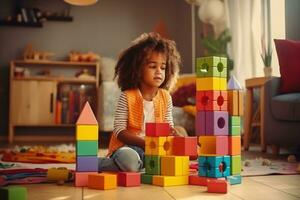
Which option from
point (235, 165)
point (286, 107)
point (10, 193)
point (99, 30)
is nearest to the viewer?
point (10, 193)

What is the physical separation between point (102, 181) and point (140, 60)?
25.2 inches

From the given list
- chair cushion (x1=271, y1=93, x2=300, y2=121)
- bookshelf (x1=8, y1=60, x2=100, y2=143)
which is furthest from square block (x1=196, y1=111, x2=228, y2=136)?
bookshelf (x1=8, y1=60, x2=100, y2=143)

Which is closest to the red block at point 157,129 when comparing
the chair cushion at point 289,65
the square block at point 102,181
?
the square block at point 102,181

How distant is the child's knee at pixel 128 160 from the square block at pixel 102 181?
0.19 meters

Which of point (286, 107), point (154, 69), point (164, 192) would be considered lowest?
point (164, 192)

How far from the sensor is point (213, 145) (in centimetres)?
160

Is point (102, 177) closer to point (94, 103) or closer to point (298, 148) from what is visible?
point (298, 148)

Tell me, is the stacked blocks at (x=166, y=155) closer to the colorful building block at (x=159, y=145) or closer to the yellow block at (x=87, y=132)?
the colorful building block at (x=159, y=145)

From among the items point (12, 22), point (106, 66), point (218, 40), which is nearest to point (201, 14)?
point (218, 40)

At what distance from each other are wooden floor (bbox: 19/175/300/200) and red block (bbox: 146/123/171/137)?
19cm

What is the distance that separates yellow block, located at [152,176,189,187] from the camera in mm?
1588

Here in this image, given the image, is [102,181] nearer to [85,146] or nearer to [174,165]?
[85,146]

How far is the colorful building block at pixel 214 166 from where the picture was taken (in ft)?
5.16

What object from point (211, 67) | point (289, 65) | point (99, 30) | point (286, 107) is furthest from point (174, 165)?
point (99, 30)
